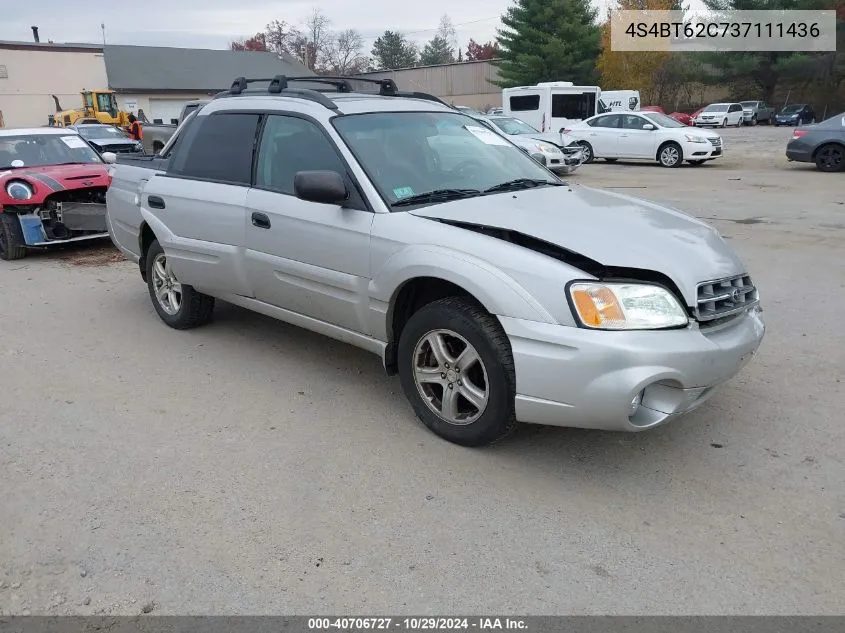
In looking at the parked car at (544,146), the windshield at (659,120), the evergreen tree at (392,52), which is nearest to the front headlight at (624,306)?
the parked car at (544,146)

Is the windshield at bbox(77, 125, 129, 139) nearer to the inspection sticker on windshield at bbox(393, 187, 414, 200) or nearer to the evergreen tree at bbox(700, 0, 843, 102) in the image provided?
the inspection sticker on windshield at bbox(393, 187, 414, 200)

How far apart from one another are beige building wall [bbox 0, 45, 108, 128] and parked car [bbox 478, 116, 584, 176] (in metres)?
44.1

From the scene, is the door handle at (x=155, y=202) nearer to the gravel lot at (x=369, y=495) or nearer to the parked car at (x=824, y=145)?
the gravel lot at (x=369, y=495)

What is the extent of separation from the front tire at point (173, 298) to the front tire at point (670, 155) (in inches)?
666

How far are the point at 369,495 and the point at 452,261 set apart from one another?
1.20 metres

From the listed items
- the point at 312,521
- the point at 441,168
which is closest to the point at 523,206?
the point at 441,168

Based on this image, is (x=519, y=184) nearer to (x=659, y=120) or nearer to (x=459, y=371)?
(x=459, y=371)

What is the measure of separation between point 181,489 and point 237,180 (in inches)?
89.6

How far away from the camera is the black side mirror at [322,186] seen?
12.7ft

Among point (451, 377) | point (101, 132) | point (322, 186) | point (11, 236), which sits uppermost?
point (322, 186)

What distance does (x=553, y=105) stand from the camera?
26484 millimetres

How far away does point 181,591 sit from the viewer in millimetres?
2668

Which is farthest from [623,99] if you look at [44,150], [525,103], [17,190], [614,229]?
[614,229]

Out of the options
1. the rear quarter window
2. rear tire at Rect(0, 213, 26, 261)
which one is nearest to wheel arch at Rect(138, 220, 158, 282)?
rear tire at Rect(0, 213, 26, 261)
